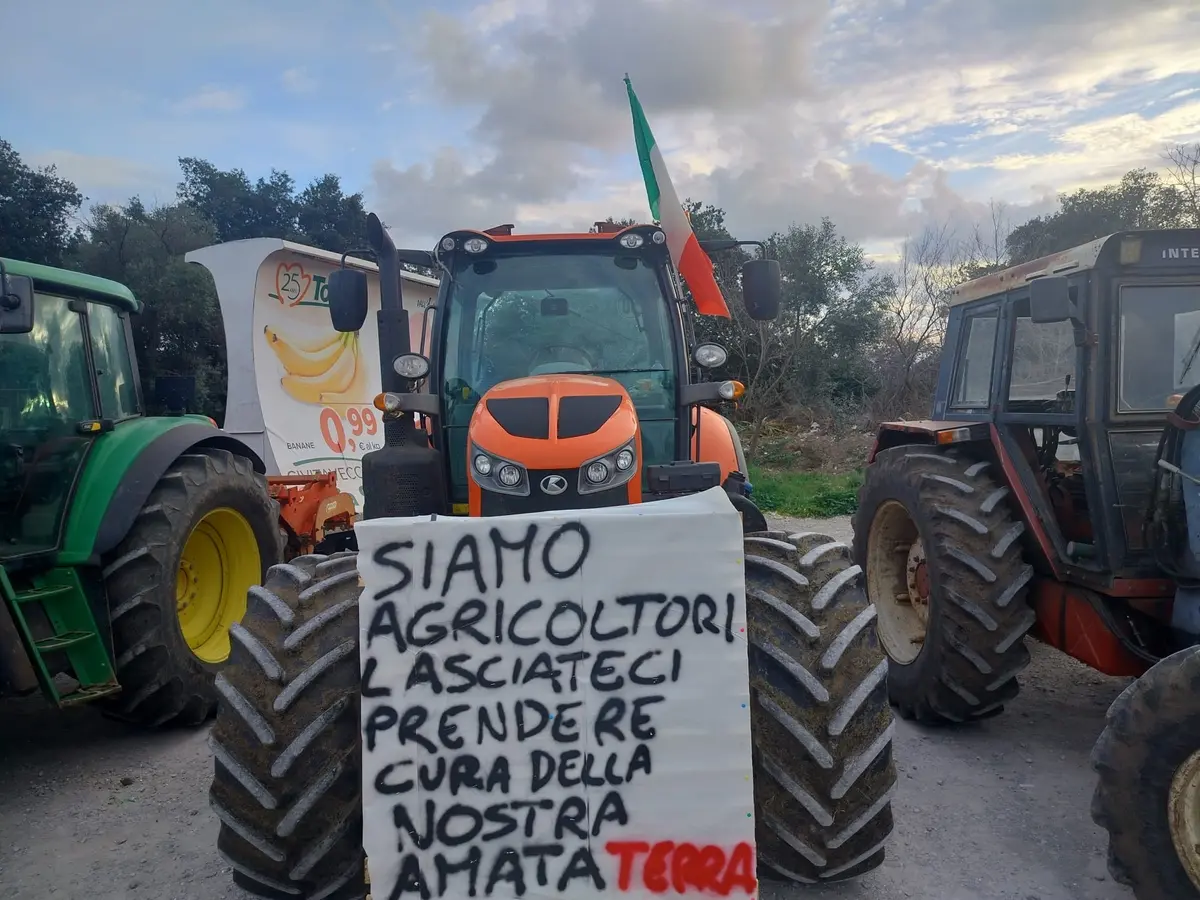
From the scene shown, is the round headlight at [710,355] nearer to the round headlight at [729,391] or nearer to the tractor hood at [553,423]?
the round headlight at [729,391]

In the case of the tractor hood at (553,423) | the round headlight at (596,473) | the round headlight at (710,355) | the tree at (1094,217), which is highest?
the tree at (1094,217)

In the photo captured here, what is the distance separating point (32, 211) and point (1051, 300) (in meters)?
22.2

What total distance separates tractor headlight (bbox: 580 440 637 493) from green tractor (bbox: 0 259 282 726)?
68.1 inches

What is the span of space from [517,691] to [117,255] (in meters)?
20.5

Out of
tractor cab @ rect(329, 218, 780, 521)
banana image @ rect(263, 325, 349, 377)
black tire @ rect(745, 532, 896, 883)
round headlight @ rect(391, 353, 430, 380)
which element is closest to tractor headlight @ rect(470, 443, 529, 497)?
tractor cab @ rect(329, 218, 780, 521)

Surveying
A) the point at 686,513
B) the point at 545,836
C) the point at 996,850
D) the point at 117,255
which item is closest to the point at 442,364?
the point at 686,513

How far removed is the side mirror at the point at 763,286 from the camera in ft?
12.4

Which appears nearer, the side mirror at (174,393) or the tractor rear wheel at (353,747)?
the tractor rear wheel at (353,747)

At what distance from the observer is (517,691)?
2.35m

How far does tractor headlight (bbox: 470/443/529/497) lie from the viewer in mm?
3121

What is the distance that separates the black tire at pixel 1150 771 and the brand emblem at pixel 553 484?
1.91 metres

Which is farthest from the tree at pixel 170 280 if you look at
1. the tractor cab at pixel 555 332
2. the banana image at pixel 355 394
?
the tractor cab at pixel 555 332

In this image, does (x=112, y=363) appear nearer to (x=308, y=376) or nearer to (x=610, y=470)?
(x=610, y=470)

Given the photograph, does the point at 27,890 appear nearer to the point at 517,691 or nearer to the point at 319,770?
the point at 319,770
